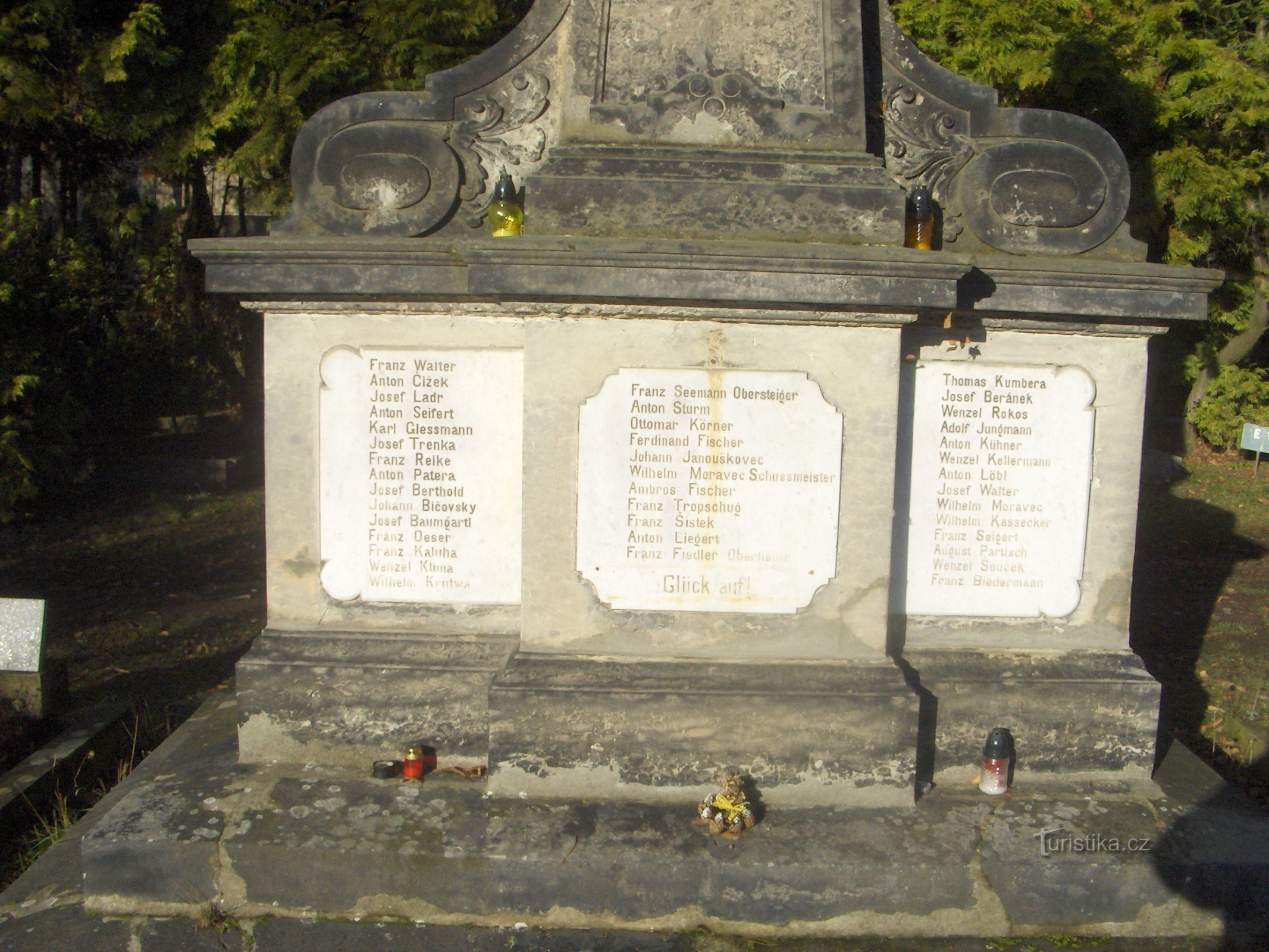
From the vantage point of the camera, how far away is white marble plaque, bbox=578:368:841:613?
3514 millimetres

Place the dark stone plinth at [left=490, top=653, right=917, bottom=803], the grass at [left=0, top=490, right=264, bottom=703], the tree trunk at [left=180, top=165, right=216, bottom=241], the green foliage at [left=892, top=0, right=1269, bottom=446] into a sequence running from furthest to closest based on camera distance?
the tree trunk at [left=180, top=165, right=216, bottom=241] → the green foliage at [left=892, top=0, right=1269, bottom=446] → the grass at [left=0, top=490, right=264, bottom=703] → the dark stone plinth at [left=490, top=653, right=917, bottom=803]

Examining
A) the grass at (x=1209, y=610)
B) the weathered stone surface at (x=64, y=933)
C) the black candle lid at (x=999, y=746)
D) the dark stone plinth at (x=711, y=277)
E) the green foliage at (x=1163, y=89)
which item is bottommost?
the weathered stone surface at (x=64, y=933)

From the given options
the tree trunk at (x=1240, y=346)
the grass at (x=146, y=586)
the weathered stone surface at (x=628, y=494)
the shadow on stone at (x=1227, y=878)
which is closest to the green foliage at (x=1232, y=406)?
the tree trunk at (x=1240, y=346)

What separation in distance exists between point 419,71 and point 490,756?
724 centimetres

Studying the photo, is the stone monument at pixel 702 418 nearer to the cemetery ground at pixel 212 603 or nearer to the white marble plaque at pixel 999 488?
the white marble plaque at pixel 999 488

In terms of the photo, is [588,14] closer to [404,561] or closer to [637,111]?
[637,111]

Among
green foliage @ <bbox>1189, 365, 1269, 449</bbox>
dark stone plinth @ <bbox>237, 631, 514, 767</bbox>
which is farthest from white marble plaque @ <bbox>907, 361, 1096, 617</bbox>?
green foliage @ <bbox>1189, 365, 1269, 449</bbox>

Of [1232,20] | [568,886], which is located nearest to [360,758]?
[568,886]

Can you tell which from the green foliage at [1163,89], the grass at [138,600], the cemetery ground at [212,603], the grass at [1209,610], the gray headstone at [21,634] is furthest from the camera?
the green foliage at [1163,89]

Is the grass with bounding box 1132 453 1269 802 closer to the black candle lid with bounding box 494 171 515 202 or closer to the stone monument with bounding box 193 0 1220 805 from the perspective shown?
the stone monument with bounding box 193 0 1220 805

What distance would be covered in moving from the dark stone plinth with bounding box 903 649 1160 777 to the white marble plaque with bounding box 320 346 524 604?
167 centimetres

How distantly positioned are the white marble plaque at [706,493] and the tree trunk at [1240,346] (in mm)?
12596

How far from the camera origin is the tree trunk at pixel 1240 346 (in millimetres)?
13453

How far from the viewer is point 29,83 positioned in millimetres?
9766
